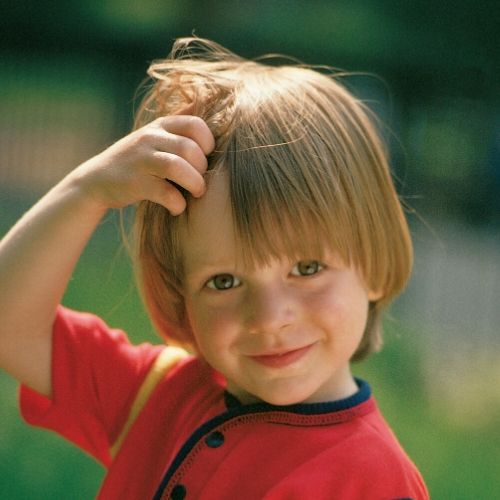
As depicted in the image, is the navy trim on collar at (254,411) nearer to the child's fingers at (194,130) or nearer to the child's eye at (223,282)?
the child's eye at (223,282)

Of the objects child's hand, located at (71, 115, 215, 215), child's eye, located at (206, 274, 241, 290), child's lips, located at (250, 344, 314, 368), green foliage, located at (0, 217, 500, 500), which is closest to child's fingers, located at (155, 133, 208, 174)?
child's hand, located at (71, 115, 215, 215)

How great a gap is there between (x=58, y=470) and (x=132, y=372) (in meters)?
1.29

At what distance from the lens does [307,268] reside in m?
1.60

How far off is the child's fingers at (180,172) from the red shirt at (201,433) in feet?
1.26

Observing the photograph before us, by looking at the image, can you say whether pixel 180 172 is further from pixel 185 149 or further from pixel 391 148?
pixel 391 148

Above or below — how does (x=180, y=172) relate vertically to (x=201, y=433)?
above

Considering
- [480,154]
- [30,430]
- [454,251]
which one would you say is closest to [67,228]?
[30,430]

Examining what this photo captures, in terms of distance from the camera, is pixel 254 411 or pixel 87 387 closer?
pixel 254 411

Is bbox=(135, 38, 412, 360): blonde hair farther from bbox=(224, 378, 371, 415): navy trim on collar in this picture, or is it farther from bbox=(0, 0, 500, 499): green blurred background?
bbox=(0, 0, 500, 499): green blurred background

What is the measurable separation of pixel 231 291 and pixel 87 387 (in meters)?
0.42

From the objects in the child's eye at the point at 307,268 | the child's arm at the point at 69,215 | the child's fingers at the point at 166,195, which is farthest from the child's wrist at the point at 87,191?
the child's eye at the point at 307,268

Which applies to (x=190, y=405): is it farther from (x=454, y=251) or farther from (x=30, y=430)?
(x=454, y=251)

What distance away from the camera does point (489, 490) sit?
3129 millimetres

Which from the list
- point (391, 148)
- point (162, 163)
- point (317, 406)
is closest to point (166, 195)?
point (162, 163)
